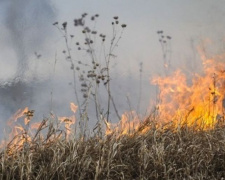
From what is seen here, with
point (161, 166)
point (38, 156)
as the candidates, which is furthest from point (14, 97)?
point (161, 166)

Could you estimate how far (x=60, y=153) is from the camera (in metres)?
5.09

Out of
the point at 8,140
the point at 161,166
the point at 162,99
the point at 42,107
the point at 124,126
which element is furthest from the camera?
the point at 42,107

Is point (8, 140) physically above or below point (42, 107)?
below

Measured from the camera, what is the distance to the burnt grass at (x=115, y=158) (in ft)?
15.8

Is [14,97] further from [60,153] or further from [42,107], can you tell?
[60,153]

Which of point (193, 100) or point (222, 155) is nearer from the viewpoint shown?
point (222, 155)

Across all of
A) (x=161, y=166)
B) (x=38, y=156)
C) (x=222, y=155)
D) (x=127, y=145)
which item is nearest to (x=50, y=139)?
(x=38, y=156)

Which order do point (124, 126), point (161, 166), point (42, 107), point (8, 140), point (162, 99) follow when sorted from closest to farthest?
point (161, 166)
point (8, 140)
point (124, 126)
point (162, 99)
point (42, 107)

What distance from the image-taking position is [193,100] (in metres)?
7.11

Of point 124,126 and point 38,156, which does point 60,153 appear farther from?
point 124,126

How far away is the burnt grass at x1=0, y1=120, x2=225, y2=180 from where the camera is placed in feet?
15.8

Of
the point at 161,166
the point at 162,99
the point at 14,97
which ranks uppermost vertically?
the point at 14,97

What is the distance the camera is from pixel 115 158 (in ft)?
17.1

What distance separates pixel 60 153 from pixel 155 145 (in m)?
1.00
